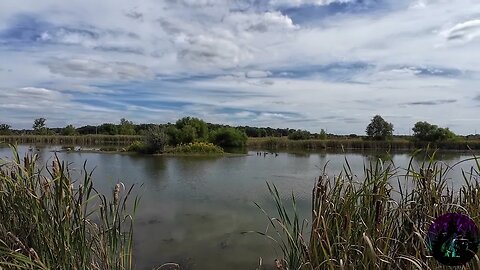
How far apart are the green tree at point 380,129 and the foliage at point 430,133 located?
3004 millimetres

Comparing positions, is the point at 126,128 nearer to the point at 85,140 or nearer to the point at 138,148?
the point at 85,140

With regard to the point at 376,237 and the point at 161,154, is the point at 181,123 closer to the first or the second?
the point at 161,154

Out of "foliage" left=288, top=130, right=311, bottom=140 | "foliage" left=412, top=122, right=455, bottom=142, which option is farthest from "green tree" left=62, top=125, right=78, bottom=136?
"foliage" left=412, top=122, right=455, bottom=142

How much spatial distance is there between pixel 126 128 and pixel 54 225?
205ft

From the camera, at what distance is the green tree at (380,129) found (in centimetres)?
4547

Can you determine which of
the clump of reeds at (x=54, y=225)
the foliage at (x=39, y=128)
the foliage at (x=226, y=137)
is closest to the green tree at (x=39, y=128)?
the foliage at (x=39, y=128)

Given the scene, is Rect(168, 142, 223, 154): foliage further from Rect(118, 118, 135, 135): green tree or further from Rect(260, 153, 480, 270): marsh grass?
Rect(118, 118, 135, 135): green tree

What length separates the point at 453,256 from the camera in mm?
1153

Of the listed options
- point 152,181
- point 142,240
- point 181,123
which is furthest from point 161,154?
point 142,240

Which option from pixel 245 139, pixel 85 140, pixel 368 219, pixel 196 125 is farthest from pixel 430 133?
pixel 368 219

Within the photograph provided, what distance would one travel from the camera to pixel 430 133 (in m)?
43.5

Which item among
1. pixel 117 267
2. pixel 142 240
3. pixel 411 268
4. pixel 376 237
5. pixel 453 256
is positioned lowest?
pixel 142 240

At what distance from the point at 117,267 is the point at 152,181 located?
1178cm

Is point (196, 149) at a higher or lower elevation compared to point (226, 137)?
lower
